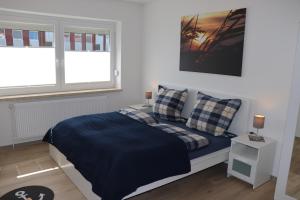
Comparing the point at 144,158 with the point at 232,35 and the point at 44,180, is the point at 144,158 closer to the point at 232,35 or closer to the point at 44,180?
the point at 44,180

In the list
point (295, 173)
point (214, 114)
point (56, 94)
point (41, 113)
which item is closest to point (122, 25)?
point (56, 94)

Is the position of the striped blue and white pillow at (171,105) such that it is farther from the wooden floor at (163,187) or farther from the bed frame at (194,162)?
the wooden floor at (163,187)

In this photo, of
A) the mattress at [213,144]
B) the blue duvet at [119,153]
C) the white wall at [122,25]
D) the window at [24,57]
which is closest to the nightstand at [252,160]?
the mattress at [213,144]

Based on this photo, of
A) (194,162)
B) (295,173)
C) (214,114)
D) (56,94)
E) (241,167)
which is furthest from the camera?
(56,94)

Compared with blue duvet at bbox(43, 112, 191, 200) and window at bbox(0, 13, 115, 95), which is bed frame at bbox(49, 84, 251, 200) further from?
window at bbox(0, 13, 115, 95)

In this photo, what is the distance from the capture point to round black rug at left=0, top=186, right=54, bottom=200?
8.31 ft

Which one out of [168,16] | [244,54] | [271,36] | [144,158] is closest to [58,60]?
[168,16]

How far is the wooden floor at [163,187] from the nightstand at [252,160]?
99 mm

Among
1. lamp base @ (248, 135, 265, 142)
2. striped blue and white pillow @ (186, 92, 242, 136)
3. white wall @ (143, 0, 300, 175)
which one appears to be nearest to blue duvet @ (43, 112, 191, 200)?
striped blue and white pillow @ (186, 92, 242, 136)

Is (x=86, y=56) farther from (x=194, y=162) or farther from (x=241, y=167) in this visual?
(x=241, y=167)

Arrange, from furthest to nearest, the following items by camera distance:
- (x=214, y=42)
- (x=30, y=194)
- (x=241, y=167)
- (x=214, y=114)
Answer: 1. (x=214, y=42)
2. (x=214, y=114)
3. (x=241, y=167)
4. (x=30, y=194)

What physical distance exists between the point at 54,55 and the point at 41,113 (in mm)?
954

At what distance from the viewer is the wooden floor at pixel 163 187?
2652mm

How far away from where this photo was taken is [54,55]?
4.05 meters
